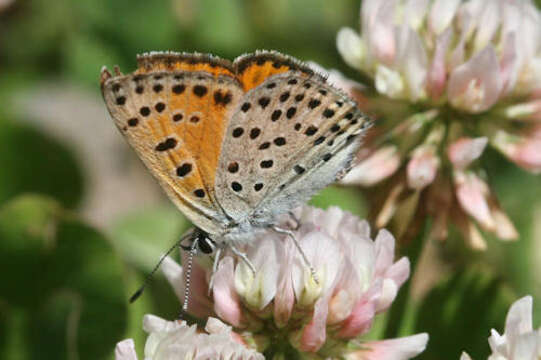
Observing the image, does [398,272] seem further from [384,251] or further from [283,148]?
[283,148]

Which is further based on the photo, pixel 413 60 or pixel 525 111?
pixel 525 111

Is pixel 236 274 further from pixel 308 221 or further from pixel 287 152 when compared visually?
pixel 287 152

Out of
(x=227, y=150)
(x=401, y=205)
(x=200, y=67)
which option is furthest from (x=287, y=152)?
(x=401, y=205)

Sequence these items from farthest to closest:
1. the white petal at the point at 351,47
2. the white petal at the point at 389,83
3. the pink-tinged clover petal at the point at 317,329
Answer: the white petal at the point at 351,47 → the white petal at the point at 389,83 → the pink-tinged clover petal at the point at 317,329

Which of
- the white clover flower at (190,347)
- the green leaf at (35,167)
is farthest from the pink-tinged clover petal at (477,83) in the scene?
the green leaf at (35,167)

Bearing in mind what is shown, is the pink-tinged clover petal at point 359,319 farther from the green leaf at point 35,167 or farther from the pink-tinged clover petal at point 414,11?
the green leaf at point 35,167

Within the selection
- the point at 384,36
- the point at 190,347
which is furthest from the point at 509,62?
the point at 190,347
